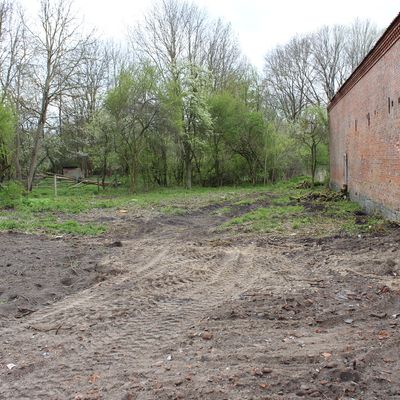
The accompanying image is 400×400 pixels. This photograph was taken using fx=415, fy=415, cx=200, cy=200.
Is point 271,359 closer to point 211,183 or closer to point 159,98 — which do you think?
point 159,98

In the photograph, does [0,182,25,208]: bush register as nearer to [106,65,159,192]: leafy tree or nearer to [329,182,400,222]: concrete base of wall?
[106,65,159,192]: leafy tree

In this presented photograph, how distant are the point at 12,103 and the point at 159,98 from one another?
27.9 ft

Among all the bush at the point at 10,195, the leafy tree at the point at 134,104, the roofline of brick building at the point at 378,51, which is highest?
the leafy tree at the point at 134,104

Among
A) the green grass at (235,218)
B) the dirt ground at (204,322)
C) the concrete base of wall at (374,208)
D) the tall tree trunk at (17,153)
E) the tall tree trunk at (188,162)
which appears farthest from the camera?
the tall tree trunk at (188,162)

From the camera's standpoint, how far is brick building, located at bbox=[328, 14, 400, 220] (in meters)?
10.5

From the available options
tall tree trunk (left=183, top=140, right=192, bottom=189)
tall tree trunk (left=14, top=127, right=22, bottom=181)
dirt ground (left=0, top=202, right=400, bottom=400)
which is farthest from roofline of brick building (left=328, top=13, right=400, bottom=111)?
tall tree trunk (left=14, top=127, right=22, bottom=181)

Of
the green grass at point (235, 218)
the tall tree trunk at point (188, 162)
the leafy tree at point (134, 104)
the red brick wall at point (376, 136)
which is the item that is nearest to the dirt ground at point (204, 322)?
the green grass at point (235, 218)

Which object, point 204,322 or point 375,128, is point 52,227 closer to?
point 204,322

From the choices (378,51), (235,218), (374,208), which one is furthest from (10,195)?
(378,51)

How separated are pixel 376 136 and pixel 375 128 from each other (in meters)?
0.27

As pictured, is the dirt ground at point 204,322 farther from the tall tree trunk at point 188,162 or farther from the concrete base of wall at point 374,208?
the tall tree trunk at point 188,162

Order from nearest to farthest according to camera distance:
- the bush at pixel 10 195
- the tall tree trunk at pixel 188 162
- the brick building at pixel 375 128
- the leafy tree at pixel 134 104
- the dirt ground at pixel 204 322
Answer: the dirt ground at pixel 204 322
the brick building at pixel 375 128
the bush at pixel 10 195
the leafy tree at pixel 134 104
the tall tree trunk at pixel 188 162

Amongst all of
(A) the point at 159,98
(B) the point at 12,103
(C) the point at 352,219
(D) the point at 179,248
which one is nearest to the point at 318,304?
(D) the point at 179,248

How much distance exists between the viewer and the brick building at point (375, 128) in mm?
10539
